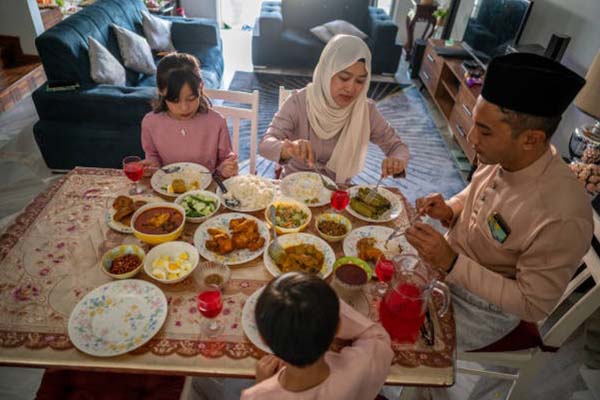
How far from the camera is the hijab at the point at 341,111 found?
1.87m

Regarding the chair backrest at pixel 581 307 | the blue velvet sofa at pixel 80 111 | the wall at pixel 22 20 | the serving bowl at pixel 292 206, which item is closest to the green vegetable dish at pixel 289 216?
the serving bowl at pixel 292 206

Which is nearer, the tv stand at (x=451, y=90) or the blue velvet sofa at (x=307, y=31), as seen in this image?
the tv stand at (x=451, y=90)

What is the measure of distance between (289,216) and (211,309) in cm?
57

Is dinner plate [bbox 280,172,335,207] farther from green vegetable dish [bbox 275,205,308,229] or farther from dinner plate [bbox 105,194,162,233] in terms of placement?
dinner plate [bbox 105,194,162,233]

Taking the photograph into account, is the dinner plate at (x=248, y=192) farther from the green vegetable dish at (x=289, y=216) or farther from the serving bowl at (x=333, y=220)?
the serving bowl at (x=333, y=220)

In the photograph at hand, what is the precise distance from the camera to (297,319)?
2.83 ft

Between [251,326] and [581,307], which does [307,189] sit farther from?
[581,307]

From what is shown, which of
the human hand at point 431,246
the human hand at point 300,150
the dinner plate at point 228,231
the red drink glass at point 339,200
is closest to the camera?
the human hand at point 431,246

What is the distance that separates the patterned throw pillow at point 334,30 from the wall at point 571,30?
2439mm

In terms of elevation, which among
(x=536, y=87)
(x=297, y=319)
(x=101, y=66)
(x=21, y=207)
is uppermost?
(x=536, y=87)

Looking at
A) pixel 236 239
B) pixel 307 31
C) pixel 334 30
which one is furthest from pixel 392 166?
pixel 307 31

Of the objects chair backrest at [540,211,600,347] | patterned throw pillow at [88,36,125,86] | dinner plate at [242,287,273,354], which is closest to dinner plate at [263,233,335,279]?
dinner plate at [242,287,273,354]

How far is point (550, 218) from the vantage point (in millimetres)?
1210

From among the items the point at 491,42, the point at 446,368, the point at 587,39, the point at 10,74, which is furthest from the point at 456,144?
the point at 10,74
